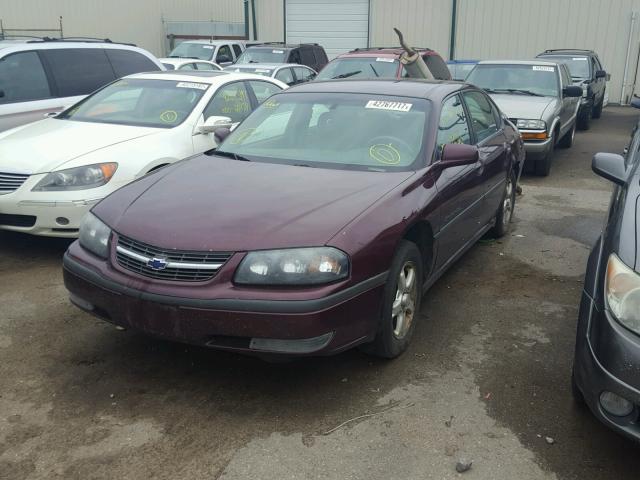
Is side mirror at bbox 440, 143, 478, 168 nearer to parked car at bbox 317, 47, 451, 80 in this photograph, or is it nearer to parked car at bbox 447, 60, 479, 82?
parked car at bbox 317, 47, 451, 80

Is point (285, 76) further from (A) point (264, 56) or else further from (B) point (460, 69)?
(B) point (460, 69)

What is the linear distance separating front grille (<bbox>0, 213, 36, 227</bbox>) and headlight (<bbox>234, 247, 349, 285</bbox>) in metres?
2.86

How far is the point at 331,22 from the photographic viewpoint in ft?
72.5

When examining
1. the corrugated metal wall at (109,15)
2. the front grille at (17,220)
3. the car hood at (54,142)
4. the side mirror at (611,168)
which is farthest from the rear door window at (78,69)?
the corrugated metal wall at (109,15)

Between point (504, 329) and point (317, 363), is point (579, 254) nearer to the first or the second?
point (504, 329)

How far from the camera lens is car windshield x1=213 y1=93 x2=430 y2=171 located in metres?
4.14

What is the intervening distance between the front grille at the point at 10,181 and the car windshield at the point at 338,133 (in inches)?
69.2

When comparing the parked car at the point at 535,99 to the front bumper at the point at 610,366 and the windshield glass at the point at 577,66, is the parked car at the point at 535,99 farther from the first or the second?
the front bumper at the point at 610,366

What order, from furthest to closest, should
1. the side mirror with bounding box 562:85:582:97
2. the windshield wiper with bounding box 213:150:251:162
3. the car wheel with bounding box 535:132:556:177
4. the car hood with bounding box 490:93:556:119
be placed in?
the side mirror with bounding box 562:85:582:97
the car wheel with bounding box 535:132:556:177
the car hood with bounding box 490:93:556:119
the windshield wiper with bounding box 213:150:251:162

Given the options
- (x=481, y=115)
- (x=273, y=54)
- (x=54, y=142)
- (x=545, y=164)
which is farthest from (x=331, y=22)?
(x=54, y=142)

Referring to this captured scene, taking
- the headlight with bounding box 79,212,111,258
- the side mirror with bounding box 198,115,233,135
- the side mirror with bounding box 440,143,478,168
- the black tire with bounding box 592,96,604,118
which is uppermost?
the side mirror with bounding box 440,143,478,168

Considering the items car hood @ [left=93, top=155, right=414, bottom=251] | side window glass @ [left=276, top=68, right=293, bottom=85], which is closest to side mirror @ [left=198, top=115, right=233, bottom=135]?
car hood @ [left=93, top=155, right=414, bottom=251]

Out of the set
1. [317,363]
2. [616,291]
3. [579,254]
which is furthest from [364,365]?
[579,254]

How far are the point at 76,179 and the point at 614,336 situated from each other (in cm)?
416
